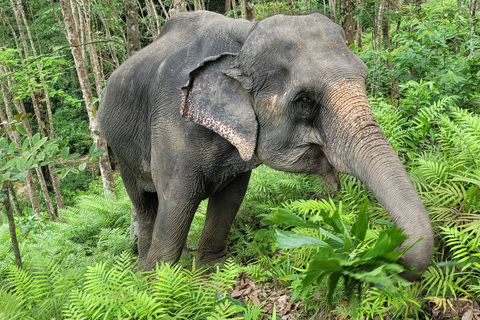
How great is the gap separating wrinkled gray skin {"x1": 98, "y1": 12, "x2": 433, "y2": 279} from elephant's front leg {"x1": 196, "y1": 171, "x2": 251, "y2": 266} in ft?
0.07

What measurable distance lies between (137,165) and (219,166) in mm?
1156

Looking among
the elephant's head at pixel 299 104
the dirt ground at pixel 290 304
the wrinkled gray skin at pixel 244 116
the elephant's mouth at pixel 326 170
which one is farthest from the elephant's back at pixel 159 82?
the dirt ground at pixel 290 304

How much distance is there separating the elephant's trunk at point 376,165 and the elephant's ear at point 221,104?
59 cm

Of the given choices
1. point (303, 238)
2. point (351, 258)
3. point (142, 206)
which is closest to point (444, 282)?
point (351, 258)

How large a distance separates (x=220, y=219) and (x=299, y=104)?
6.29 feet

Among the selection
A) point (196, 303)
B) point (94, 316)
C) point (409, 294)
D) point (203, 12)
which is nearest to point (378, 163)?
point (409, 294)

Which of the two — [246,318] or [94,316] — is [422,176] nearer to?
[246,318]

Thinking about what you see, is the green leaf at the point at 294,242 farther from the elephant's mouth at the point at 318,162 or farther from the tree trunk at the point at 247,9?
the tree trunk at the point at 247,9

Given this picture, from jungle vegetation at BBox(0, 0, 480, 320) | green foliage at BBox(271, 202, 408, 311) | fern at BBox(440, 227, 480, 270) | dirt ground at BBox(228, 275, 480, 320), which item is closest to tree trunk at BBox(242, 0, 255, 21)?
jungle vegetation at BBox(0, 0, 480, 320)

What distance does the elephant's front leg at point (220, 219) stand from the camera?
4.20 m

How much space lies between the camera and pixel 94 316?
9.31 feet

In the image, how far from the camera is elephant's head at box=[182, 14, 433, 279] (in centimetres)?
244

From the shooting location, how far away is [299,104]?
2.78m

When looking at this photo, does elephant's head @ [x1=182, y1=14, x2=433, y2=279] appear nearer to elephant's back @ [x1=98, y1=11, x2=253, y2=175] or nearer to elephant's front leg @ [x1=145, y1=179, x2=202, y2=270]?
elephant's back @ [x1=98, y1=11, x2=253, y2=175]
